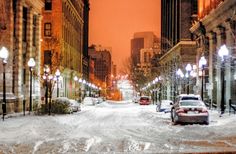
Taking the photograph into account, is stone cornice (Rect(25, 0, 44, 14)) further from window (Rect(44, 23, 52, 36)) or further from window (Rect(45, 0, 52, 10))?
window (Rect(45, 0, 52, 10))

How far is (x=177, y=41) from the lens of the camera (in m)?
98.1

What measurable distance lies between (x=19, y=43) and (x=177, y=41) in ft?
175

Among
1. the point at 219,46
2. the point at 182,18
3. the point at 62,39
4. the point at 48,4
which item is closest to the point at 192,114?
the point at 219,46

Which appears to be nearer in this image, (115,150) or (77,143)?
(115,150)

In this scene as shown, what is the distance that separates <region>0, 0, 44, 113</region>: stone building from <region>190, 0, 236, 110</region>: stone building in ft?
58.1

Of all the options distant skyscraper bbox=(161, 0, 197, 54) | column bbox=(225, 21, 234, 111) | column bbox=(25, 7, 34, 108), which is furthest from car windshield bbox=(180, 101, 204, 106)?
→ distant skyscraper bbox=(161, 0, 197, 54)

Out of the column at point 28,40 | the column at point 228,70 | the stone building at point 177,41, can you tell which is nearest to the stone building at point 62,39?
the column at point 28,40

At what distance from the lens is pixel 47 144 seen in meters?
18.8

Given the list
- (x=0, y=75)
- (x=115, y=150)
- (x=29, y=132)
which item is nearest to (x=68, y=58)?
(x=0, y=75)

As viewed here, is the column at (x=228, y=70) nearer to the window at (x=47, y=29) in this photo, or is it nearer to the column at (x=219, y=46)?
the column at (x=219, y=46)

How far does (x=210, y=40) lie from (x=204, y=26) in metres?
3.33

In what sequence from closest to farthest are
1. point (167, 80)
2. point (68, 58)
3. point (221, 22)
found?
point (221, 22), point (167, 80), point (68, 58)

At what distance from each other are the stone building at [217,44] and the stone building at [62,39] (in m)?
20.8

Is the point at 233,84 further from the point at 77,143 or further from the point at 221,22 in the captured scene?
the point at 77,143
